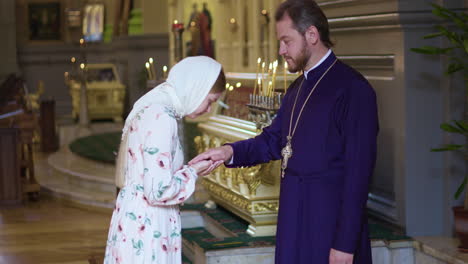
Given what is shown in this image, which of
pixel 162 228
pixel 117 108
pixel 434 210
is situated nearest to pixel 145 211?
pixel 162 228

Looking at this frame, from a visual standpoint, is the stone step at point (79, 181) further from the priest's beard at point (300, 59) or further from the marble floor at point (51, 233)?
the priest's beard at point (300, 59)

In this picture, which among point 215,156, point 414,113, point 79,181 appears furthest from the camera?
point 79,181

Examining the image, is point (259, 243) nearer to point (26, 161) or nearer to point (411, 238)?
point (411, 238)

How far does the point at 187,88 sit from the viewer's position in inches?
128

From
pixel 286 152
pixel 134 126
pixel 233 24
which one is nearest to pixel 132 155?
pixel 134 126

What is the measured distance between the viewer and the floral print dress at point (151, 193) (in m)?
3.09

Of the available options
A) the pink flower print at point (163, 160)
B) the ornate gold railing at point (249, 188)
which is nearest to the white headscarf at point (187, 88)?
the pink flower print at point (163, 160)

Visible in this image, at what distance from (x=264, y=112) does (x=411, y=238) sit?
3.84 ft

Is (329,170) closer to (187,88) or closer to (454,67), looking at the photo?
(187,88)

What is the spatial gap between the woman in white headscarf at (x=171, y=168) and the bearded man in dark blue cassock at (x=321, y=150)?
0.94 ft

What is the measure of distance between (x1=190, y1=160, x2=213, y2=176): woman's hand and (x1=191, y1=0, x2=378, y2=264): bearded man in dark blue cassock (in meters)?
0.04

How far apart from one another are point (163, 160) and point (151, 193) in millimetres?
141

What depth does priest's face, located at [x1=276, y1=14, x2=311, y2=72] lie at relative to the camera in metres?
3.20

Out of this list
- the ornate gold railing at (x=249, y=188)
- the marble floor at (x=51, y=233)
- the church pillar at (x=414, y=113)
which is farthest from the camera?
the marble floor at (x=51, y=233)
